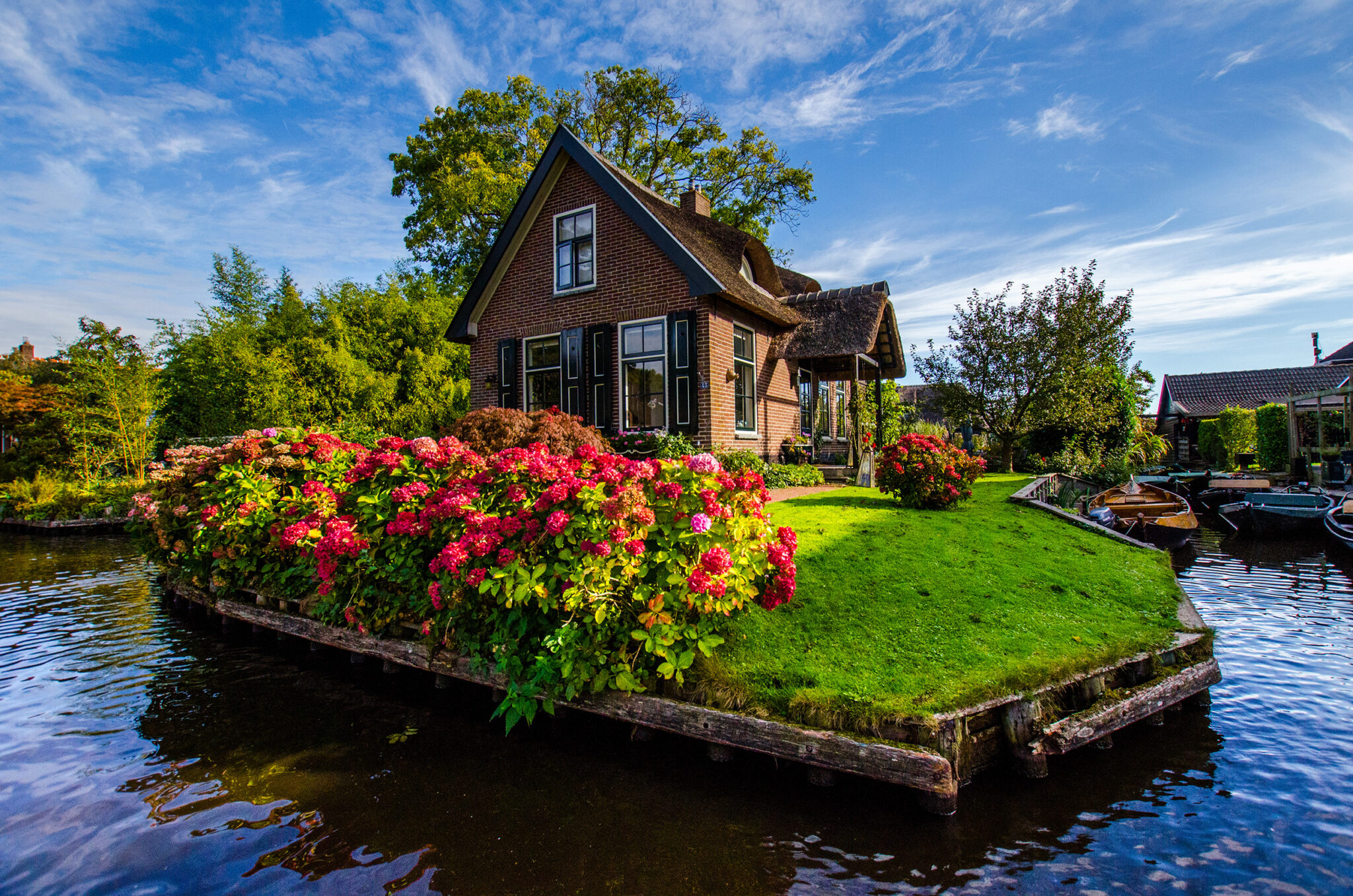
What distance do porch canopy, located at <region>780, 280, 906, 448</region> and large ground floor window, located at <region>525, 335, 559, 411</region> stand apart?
5.28 metres

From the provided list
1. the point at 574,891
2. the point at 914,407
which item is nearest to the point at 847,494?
the point at 574,891

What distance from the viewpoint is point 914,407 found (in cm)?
2266

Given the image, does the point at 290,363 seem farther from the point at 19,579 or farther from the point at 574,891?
the point at 574,891

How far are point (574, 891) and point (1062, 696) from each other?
3.39 metres

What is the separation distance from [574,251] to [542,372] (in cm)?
281

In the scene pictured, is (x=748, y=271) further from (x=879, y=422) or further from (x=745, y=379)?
(x=879, y=422)

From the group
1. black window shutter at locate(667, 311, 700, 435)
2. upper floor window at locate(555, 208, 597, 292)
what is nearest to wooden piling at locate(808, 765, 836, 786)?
black window shutter at locate(667, 311, 700, 435)

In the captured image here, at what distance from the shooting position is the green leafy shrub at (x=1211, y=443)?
27750mm

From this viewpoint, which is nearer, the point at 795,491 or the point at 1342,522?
the point at 795,491

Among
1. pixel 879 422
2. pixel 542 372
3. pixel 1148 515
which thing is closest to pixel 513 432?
pixel 542 372

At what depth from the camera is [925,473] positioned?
946cm

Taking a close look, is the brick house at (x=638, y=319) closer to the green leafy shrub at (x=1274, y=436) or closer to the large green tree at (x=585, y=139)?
the large green tree at (x=585, y=139)

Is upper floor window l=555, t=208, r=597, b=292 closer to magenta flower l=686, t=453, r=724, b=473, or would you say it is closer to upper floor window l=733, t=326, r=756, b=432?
upper floor window l=733, t=326, r=756, b=432

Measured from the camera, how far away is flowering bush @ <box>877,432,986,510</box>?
31.1ft
